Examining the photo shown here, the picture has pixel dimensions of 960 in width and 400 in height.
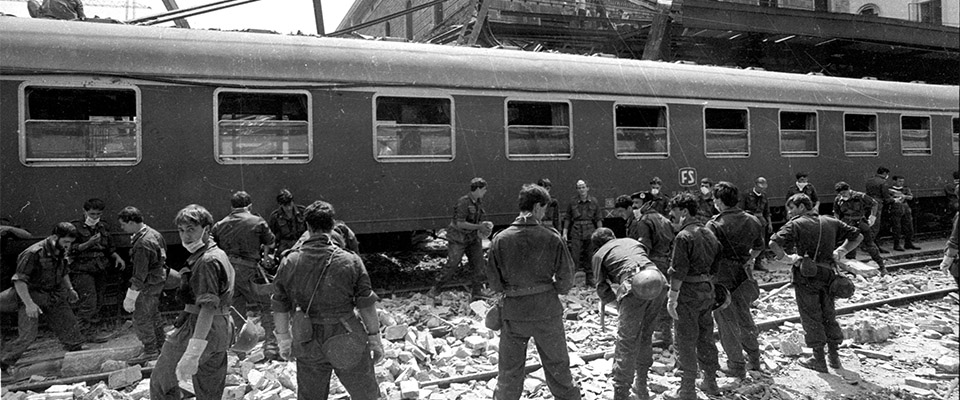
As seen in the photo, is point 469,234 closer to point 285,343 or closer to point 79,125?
point 285,343

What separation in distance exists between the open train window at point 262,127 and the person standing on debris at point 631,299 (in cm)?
393

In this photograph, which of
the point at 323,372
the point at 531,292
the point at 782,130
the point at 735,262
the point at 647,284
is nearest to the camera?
the point at 323,372

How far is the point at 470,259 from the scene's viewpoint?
743 centimetres

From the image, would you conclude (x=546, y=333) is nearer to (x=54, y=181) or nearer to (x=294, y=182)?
(x=294, y=182)

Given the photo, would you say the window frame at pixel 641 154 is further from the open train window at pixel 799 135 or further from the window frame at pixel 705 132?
the open train window at pixel 799 135

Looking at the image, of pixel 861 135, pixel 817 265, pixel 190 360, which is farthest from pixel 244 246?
pixel 861 135

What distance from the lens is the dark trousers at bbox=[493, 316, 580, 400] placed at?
3.79m

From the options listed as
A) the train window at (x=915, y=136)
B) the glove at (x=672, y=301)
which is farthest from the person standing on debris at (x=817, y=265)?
the train window at (x=915, y=136)

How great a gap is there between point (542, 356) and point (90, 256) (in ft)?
15.5

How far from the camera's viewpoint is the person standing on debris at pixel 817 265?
16.3 feet

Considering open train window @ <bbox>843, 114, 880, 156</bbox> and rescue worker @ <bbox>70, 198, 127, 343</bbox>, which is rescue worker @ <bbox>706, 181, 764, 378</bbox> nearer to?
rescue worker @ <bbox>70, 198, 127, 343</bbox>

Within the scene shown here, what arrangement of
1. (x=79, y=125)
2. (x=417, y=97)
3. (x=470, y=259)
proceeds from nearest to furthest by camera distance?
(x=79, y=125) → (x=417, y=97) → (x=470, y=259)

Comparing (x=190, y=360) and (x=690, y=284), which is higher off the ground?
(x=690, y=284)

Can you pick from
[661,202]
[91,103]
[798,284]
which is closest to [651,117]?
[661,202]
